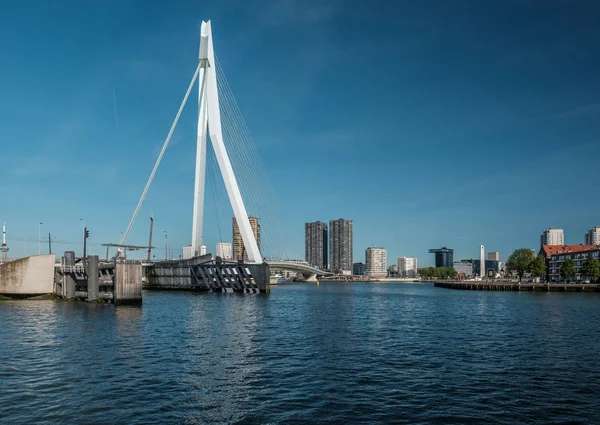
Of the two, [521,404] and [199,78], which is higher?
[199,78]

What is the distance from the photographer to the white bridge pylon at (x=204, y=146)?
72.2 meters

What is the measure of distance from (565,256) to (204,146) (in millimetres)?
146260

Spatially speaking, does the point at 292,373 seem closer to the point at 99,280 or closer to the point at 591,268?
the point at 99,280

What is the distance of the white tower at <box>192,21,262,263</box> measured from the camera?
236 ft

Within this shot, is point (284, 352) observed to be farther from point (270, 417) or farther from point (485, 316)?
point (485, 316)

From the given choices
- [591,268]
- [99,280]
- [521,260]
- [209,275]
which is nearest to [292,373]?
[99,280]

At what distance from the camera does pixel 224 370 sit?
2228 cm

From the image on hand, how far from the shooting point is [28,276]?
62.1 metres

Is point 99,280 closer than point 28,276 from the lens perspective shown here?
Yes

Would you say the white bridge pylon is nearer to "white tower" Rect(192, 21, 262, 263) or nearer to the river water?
"white tower" Rect(192, 21, 262, 263)

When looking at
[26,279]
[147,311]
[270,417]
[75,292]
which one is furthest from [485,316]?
[26,279]

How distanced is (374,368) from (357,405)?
6431mm

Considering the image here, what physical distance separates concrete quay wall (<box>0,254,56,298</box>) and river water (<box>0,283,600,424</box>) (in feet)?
80.2

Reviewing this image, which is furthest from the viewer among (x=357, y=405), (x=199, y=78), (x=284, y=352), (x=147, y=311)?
(x=199, y=78)
